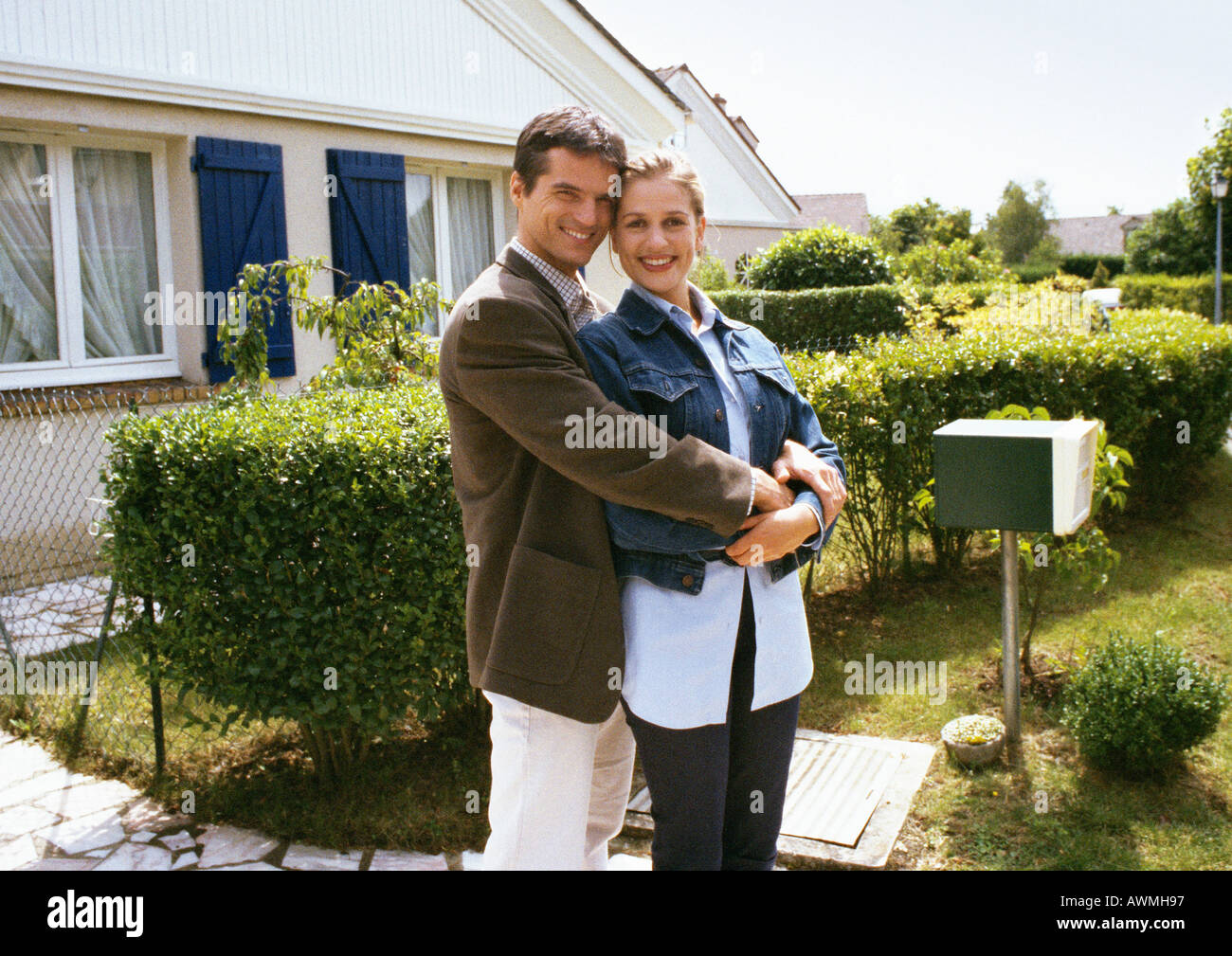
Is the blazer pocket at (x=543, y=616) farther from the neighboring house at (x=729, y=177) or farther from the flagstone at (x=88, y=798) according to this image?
the neighboring house at (x=729, y=177)

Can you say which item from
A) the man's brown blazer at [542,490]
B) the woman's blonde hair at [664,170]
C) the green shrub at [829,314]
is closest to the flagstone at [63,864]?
the man's brown blazer at [542,490]

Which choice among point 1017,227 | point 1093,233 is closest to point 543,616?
point 1017,227

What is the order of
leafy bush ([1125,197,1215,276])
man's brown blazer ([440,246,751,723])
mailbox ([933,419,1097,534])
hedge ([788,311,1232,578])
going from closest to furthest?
man's brown blazer ([440,246,751,723])
mailbox ([933,419,1097,534])
hedge ([788,311,1232,578])
leafy bush ([1125,197,1215,276])

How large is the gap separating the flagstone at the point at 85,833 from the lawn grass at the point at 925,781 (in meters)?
0.24

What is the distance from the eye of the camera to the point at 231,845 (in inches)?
143

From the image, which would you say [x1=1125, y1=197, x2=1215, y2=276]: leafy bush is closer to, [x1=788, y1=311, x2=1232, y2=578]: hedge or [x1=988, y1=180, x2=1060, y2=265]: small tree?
[x1=988, y1=180, x2=1060, y2=265]: small tree

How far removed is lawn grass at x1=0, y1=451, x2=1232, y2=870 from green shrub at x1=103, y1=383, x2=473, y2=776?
315 millimetres

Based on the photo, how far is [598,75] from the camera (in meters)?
10.9

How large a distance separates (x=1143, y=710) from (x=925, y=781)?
864mm

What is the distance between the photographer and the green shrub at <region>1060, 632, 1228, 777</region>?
12.8ft

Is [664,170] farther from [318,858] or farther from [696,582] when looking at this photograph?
[318,858]

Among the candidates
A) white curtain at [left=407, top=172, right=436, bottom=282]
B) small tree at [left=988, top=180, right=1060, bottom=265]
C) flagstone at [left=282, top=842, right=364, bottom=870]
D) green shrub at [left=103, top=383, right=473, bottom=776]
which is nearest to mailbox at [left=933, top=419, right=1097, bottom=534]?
green shrub at [left=103, top=383, right=473, bottom=776]

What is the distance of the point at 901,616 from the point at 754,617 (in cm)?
363
